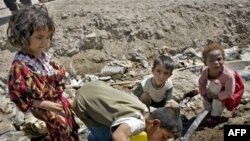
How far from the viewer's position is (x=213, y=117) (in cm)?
434

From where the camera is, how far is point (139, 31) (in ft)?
22.5

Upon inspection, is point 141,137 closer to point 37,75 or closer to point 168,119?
point 168,119

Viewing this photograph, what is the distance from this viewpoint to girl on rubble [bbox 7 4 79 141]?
98.1 inches

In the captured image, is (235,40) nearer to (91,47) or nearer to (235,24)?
(235,24)

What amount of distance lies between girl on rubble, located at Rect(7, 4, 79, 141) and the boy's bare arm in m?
0.46

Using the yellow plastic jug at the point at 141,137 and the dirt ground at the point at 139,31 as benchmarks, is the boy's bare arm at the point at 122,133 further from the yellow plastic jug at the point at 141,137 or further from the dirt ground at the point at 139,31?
the dirt ground at the point at 139,31

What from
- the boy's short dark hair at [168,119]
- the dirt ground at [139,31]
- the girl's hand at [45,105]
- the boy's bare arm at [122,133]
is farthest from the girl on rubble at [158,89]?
the dirt ground at [139,31]

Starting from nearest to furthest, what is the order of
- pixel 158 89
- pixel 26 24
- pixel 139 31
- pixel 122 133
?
pixel 122 133 → pixel 26 24 → pixel 158 89 → pixel 139 31

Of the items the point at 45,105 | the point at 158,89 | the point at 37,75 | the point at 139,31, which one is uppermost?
the point at 37,75

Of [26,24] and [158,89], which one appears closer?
[26,24]

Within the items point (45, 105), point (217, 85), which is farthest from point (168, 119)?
point (217, 85)

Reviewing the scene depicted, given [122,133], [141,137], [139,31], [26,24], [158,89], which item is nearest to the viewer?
[122,133]

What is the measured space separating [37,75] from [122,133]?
627 millimetres

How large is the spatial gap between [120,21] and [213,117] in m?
2.99
